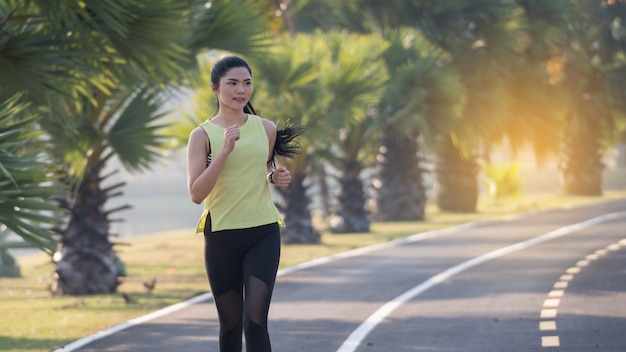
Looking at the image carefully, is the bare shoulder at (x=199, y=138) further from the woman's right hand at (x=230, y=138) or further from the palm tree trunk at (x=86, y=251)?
the palm tree trunk at (x=86, y=251)

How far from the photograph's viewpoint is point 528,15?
34094 millimetres

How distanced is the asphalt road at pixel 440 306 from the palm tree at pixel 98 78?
2184mm

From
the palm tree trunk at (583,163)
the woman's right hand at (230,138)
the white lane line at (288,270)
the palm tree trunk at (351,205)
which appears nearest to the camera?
the woman's right hand at (230,138)

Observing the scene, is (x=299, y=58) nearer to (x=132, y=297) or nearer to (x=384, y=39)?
(x=384, y=39)

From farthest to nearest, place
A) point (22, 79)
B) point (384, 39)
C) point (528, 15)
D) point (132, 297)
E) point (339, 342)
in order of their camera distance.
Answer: point (528, 15) → point (384, 39) → point (132, 297) → point (22, 79) → point (339, 342)

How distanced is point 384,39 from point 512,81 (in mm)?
7142

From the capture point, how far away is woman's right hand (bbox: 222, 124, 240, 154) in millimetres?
6496

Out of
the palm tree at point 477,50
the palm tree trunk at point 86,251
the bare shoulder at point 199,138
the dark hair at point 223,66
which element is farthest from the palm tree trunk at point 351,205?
the bare shoulder at point 199,138

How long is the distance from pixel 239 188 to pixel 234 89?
0.53m

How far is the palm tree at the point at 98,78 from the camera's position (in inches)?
Answer: 436

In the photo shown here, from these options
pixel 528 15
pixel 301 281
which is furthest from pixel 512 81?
pixel 301 281

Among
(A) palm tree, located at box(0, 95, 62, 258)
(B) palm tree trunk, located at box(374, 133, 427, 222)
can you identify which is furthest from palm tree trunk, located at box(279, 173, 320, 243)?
(A) palm tree, located at box(0, 95, 62, 258)

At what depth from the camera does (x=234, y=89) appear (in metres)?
6.78

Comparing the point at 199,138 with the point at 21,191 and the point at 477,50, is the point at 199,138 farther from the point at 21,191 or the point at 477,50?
the point at 477,50
